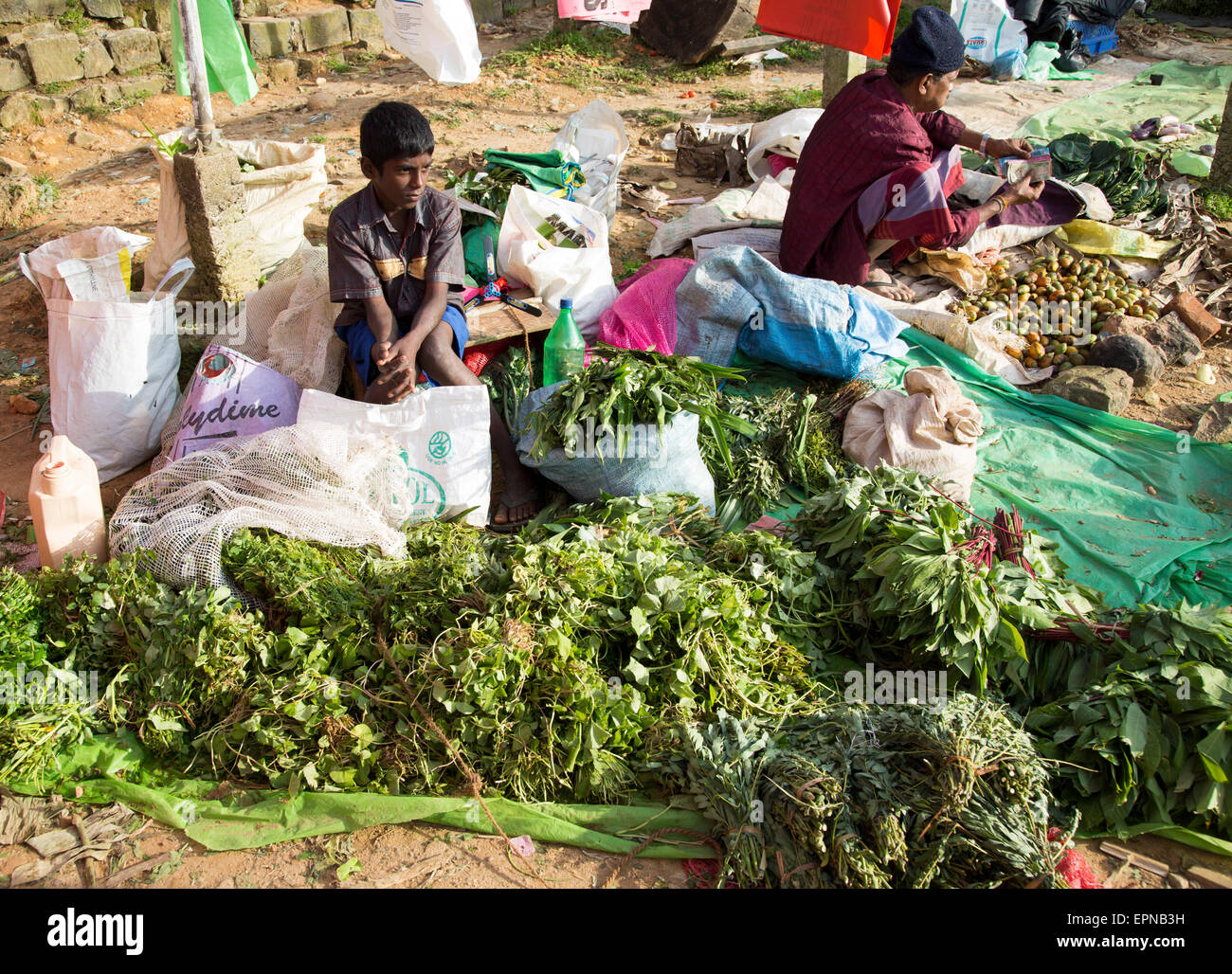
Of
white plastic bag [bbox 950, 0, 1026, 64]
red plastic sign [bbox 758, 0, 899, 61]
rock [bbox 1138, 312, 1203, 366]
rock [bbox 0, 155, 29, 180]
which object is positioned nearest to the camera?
rock [bbox 1138, 312, 1203, 366]

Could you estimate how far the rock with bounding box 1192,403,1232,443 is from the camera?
3781 millimetres

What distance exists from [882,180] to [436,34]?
222cm

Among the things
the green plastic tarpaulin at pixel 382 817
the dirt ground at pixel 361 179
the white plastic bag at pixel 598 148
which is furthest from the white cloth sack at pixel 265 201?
the green plastic tarpaulin at pixel 382 817

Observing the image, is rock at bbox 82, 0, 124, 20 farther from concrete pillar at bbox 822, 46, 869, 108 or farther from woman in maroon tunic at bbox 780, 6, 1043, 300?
woman in maroon tunic at bbox 780, 6, 1043, 300

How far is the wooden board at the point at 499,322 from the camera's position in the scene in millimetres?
3721

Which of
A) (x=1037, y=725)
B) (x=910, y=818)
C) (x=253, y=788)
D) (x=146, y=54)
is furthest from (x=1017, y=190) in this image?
(x=146, y=54)

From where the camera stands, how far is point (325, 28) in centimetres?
800

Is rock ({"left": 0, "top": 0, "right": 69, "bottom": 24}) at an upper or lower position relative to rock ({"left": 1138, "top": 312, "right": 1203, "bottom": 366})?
upper

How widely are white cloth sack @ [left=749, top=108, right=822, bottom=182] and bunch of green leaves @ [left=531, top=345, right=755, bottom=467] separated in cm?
292

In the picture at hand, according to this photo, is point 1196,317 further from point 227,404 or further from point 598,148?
point 227,404

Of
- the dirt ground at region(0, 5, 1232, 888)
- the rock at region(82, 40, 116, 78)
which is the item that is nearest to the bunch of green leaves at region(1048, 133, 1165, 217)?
the dirt ground at region(0, 5, 1232, 888)

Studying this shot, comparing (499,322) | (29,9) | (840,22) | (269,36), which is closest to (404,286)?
(499,322)

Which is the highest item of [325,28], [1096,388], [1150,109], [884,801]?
[325,28]
